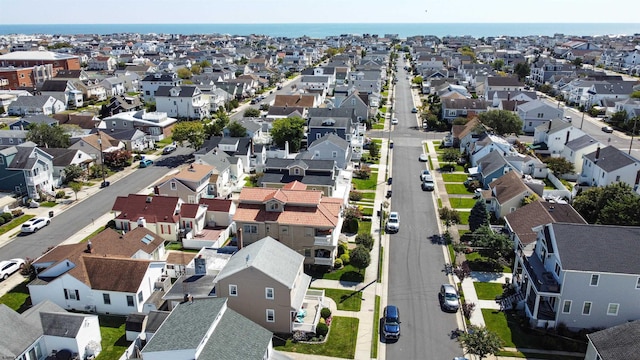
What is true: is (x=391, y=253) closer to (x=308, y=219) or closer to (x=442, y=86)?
(x=308, y=219)

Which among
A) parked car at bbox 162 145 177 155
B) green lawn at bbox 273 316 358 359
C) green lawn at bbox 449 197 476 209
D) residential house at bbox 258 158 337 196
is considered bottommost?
green lawn at bbox 273 316 358 359

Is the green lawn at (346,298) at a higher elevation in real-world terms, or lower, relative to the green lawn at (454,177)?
lower

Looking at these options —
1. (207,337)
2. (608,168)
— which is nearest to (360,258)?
(207,337)

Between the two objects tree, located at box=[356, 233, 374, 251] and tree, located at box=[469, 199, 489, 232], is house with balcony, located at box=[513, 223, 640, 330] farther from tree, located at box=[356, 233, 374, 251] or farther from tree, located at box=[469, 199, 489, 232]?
tree, located at box=[356, 233, 374, 251]

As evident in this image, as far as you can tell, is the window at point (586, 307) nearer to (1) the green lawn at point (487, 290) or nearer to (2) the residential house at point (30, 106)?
(1) the green lawn at point (487, 290)

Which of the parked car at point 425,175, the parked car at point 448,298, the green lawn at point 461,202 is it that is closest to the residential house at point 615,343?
the parked car at point 448,298

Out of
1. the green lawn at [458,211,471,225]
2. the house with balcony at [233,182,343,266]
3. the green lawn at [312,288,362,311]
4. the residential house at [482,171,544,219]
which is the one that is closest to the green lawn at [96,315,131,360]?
the house with balcony at [233,182,343,266]
